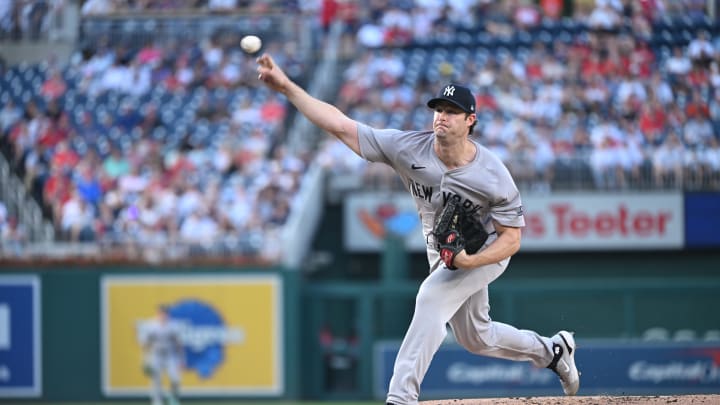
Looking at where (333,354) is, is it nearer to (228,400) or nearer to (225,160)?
(228,400)

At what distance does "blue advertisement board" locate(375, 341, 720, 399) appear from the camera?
15.3m

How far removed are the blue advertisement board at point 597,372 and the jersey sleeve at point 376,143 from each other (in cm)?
893

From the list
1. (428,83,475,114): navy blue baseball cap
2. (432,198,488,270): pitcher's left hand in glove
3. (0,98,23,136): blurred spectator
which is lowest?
(432,198,488,270): pitcher's left hand in glove

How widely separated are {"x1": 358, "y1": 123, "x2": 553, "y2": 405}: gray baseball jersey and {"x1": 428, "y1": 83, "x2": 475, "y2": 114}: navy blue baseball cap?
0.27m

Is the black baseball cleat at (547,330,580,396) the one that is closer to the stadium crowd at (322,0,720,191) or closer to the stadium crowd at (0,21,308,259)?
the stadium crowd at (0,21,308,259)

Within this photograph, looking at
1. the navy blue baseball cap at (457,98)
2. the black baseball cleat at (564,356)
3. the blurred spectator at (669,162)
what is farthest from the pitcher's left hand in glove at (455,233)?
the blurred spectator at (669,162)

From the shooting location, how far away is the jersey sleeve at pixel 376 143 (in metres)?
6.42

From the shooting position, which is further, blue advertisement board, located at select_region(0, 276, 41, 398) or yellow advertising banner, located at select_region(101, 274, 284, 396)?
blue advertisement board, located at select_region(0, 276, 41, 398)

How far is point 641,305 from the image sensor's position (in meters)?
15.8

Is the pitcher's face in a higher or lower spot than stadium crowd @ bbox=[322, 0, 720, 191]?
lower

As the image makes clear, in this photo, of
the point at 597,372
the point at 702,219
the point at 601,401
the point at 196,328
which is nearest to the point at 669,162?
the point at 702,219

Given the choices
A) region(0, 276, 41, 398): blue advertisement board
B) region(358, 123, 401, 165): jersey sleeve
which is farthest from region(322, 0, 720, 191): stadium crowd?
region(358, 123, 401, 165): jersey sleeve

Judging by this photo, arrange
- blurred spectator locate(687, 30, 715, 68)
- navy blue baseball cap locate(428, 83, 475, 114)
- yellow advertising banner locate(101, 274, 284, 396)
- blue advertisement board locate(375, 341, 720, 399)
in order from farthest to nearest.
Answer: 1. blurred spectator locate(687, 30, 715, 68)
2. yellow advertising banner locate(101, 274, 284, 396)
3. blue advertisement board locate(375, 341, 720, 399)
4. navy blue baseball cap locate(428, 83, 475, 114)

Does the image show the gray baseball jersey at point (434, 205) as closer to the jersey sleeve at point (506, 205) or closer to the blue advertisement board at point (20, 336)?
the jersey sleeve at point (506, 205)
